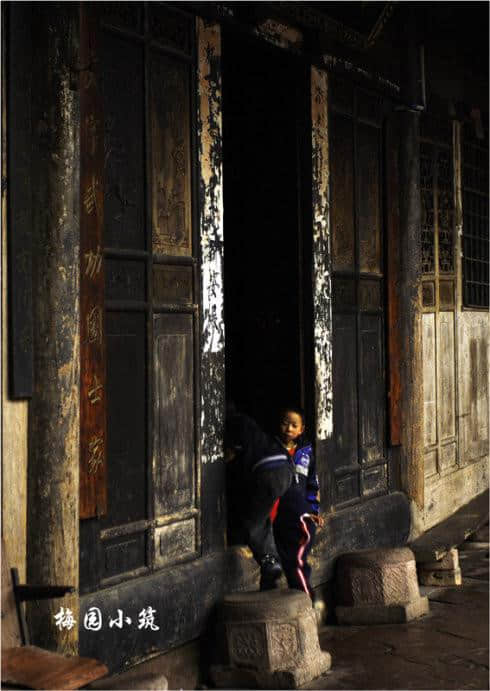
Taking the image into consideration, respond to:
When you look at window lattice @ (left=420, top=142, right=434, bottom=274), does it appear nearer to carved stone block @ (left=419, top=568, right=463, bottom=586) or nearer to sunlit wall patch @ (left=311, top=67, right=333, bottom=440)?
sunlit wall patch @ (left=311, top=67, right=333, bottom=440)

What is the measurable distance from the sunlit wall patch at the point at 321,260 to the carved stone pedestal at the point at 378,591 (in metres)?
0.91

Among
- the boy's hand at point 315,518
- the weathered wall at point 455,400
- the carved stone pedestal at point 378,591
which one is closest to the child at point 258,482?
the boy's hand at point 315,518

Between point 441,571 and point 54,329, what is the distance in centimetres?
463

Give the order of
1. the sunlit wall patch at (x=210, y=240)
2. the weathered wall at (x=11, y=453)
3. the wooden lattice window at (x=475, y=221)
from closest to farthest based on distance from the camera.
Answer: the weathered wall at (x=11, y=453) → the sunlit wall patch at (x=210, y=240) → the wooden lattice window at (x=475, y=221)

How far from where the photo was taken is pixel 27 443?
512 centimetres

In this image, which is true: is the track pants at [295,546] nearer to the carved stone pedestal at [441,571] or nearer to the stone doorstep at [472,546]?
the carved stone pedestal at [441,571]

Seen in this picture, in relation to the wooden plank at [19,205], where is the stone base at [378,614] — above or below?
below

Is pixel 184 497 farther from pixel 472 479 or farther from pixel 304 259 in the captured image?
pixel 472 479

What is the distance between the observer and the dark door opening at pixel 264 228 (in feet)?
25.5

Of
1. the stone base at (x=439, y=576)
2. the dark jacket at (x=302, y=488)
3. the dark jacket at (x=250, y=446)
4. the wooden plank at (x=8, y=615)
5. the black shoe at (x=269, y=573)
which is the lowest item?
the stone base at (x=439, y=576)

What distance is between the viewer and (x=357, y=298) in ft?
27.9

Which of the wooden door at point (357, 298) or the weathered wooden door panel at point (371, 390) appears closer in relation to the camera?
the wooden door at point (357, 298)

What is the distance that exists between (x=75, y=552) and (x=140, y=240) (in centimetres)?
166

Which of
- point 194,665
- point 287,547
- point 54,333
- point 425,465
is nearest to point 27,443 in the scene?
point 54,333
